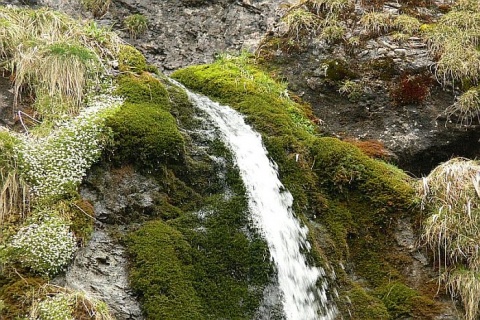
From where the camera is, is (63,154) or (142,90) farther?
(142,90)

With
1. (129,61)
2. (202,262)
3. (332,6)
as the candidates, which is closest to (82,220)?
(202,262)

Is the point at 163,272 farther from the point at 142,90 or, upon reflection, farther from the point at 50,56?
the point at 50,56

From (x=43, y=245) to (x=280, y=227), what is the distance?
7.63 ft

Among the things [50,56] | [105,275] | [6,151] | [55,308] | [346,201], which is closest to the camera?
[55,308]

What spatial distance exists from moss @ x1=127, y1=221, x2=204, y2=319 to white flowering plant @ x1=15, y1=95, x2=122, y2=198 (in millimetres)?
769

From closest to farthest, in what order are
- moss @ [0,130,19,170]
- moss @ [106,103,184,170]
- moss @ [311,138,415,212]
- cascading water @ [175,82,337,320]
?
moss @ [0,130,19,170]
cascading water @ [175,82,337,320]
moss @ [106,103,184,170]
moss @ [311,138,415,212]

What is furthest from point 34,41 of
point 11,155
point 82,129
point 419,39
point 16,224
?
point 419,39

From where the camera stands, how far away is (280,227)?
5.44 metres

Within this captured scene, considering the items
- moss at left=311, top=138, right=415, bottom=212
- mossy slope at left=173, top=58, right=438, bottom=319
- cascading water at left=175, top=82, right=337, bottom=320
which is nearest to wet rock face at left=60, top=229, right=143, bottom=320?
cascading water at left=175, top=82, right=337, bottom=320

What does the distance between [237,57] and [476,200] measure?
5.02m

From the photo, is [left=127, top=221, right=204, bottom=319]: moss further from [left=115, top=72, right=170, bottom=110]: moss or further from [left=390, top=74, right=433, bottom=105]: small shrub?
[left=390, top=74, right=433, bottom=105]: small shrub

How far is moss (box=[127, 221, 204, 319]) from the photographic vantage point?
4207 millimetres

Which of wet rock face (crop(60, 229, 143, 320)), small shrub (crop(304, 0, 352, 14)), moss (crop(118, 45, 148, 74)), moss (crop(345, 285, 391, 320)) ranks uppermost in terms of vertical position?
small shrub (crop(304, 0, 352, 14))

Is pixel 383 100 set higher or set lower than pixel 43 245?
higher
